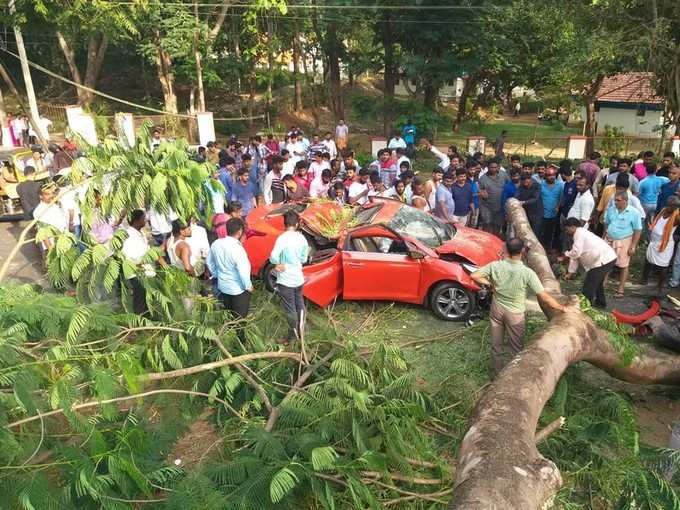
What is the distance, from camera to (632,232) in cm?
736

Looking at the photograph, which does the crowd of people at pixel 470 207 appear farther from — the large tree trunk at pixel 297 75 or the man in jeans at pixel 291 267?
the large tree trunk at pixel 297 75

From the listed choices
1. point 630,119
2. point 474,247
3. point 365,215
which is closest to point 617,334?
point 474,247

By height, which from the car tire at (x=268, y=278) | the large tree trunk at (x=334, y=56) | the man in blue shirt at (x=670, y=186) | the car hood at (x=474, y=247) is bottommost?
the car tire at (x=268, y=278)

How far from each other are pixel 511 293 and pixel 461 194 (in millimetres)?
4057

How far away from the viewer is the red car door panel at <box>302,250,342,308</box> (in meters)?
7.09

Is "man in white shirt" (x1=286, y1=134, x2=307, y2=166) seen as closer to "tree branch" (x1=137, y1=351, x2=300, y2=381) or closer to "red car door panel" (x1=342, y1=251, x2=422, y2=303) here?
"red car door panel" (x1=342, y1=251, x2=422, y2=303)

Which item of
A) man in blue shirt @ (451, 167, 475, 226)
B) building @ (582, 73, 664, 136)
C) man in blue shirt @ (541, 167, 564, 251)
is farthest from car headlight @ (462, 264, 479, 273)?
building @ (582, 73, 664, 136)

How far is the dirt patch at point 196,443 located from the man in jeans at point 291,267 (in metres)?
1.32

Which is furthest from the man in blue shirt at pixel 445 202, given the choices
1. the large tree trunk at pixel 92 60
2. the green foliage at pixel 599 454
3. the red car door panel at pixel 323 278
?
the large tree trunk at pixel 92 60

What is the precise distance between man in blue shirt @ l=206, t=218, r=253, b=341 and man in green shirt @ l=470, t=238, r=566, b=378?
99.0 inches

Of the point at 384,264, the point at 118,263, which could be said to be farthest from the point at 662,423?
the point at 118,263

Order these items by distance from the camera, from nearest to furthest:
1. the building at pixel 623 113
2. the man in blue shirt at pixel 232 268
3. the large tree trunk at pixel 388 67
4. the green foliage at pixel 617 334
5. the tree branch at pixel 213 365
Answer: the tree branch at pixel 213 365
the green foliage at pixel 617 334
the man in blue shirt at pixel 232 268
the large tree trunk at pixel 388 67
the building at pixel 623 113

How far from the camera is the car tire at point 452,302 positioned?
23.2ft

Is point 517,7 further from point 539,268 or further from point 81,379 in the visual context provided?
point 81,379
